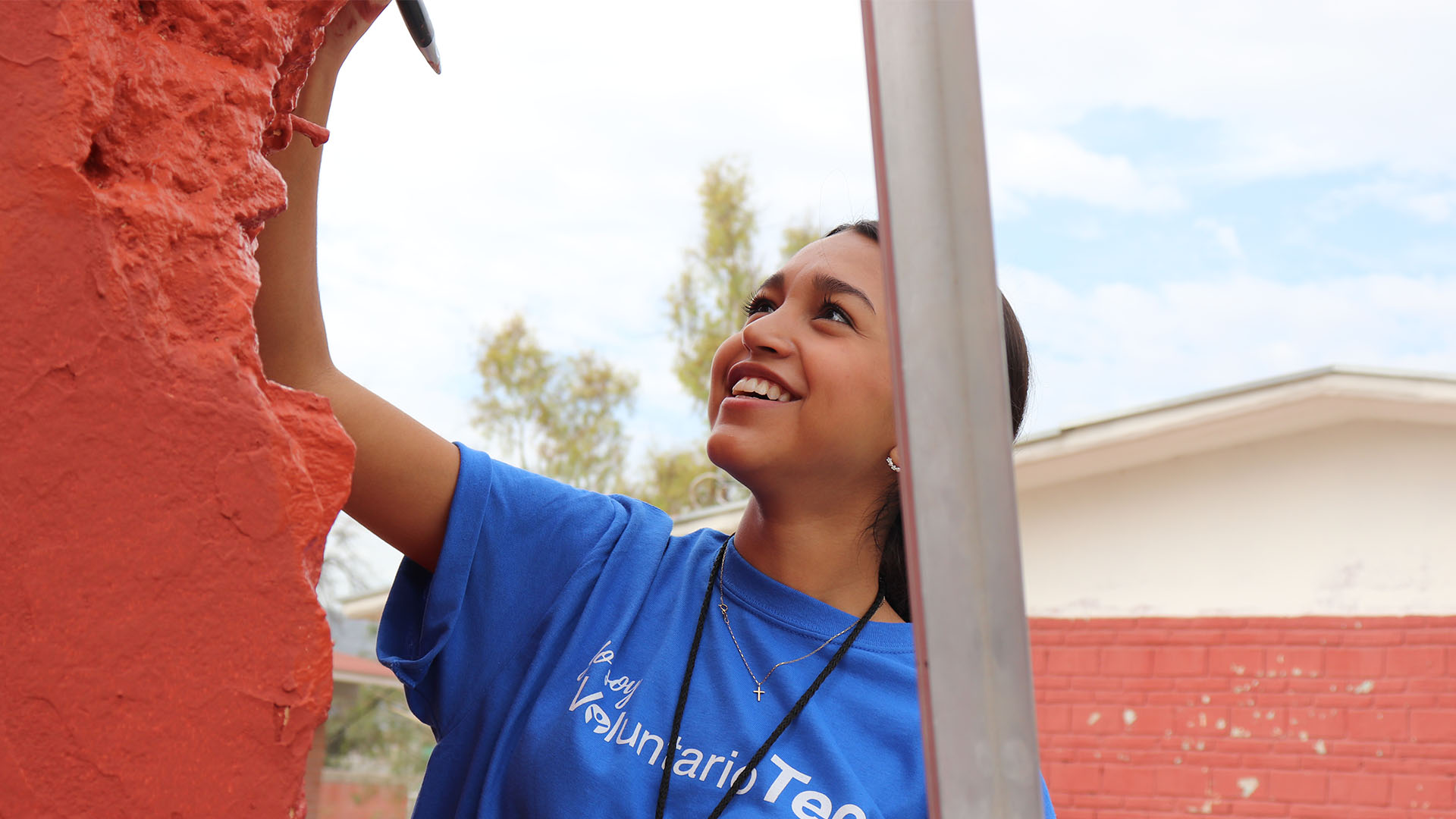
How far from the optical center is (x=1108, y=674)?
22.4 ft

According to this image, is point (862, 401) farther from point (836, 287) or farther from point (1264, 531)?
point (1264, 531)

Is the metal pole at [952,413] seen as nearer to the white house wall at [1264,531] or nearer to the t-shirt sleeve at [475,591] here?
the t-shirt sleeve at [475,591]

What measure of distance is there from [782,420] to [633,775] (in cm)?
54

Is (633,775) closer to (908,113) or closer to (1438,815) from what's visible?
(908,113)

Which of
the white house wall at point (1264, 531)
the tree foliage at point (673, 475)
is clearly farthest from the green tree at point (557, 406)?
the white house wall at point (1264, 531)

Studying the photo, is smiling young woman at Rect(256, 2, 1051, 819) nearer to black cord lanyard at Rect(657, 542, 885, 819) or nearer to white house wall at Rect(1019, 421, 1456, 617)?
black cord lanyard at Rect(657, 542, 885, 819)

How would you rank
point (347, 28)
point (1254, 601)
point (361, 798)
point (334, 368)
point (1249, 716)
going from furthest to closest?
point (361, 798)
point (1254, 601)
point (1249, 716)
point (334, 368)
point (347, 28)

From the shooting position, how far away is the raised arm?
116 cm

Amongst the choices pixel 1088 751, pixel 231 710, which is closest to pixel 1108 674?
pixel 1088 751

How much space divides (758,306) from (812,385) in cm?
32

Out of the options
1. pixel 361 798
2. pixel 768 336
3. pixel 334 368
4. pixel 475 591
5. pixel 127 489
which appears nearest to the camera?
pixel 127 489

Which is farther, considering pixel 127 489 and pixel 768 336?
pixel 768 336

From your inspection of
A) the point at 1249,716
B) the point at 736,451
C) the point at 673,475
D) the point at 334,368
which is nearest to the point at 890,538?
the point at 736,451

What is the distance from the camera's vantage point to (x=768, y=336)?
1.74 metres
